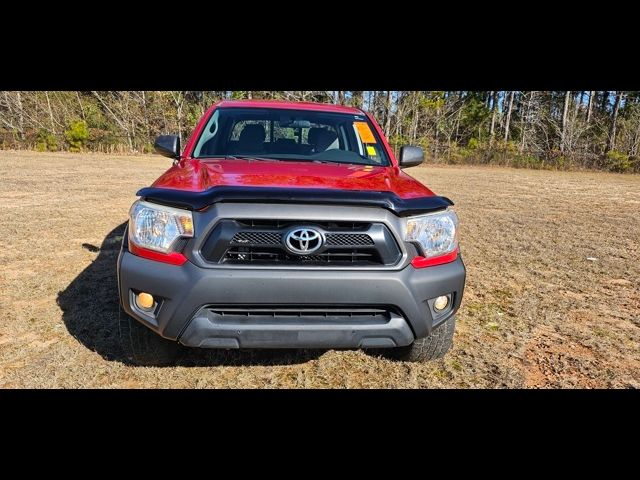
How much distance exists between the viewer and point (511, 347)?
306 cm

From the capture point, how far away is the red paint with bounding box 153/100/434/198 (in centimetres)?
229

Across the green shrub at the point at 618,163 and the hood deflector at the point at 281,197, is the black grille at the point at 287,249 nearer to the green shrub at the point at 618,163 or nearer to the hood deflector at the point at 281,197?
the hood deflector at the point at 281,197

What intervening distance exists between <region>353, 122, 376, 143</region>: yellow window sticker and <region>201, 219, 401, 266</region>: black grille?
66.6 inches

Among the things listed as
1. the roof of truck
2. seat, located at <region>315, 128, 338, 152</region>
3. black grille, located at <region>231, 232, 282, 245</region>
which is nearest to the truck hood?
black grille, located at <region>231, 232, 282, 245</region>

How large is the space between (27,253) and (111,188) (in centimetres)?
715

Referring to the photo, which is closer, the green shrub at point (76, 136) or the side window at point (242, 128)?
the side window at point (242, 128)

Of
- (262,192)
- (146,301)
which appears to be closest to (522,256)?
(262,192)

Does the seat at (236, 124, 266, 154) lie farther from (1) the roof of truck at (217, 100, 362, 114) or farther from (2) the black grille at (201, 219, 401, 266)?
(2) the black grille at (201, 219, 401, 266)

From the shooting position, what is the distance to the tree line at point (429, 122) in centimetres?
2992

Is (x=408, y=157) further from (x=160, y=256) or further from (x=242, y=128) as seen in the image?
(x=160, y=256)

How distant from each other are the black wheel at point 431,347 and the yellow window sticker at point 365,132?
68.3 inches

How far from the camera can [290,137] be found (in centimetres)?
349

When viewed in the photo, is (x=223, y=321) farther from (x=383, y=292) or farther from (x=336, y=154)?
(x=336, y=154)

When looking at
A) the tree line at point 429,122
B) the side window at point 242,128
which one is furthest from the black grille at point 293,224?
the tree line at point 429,122
